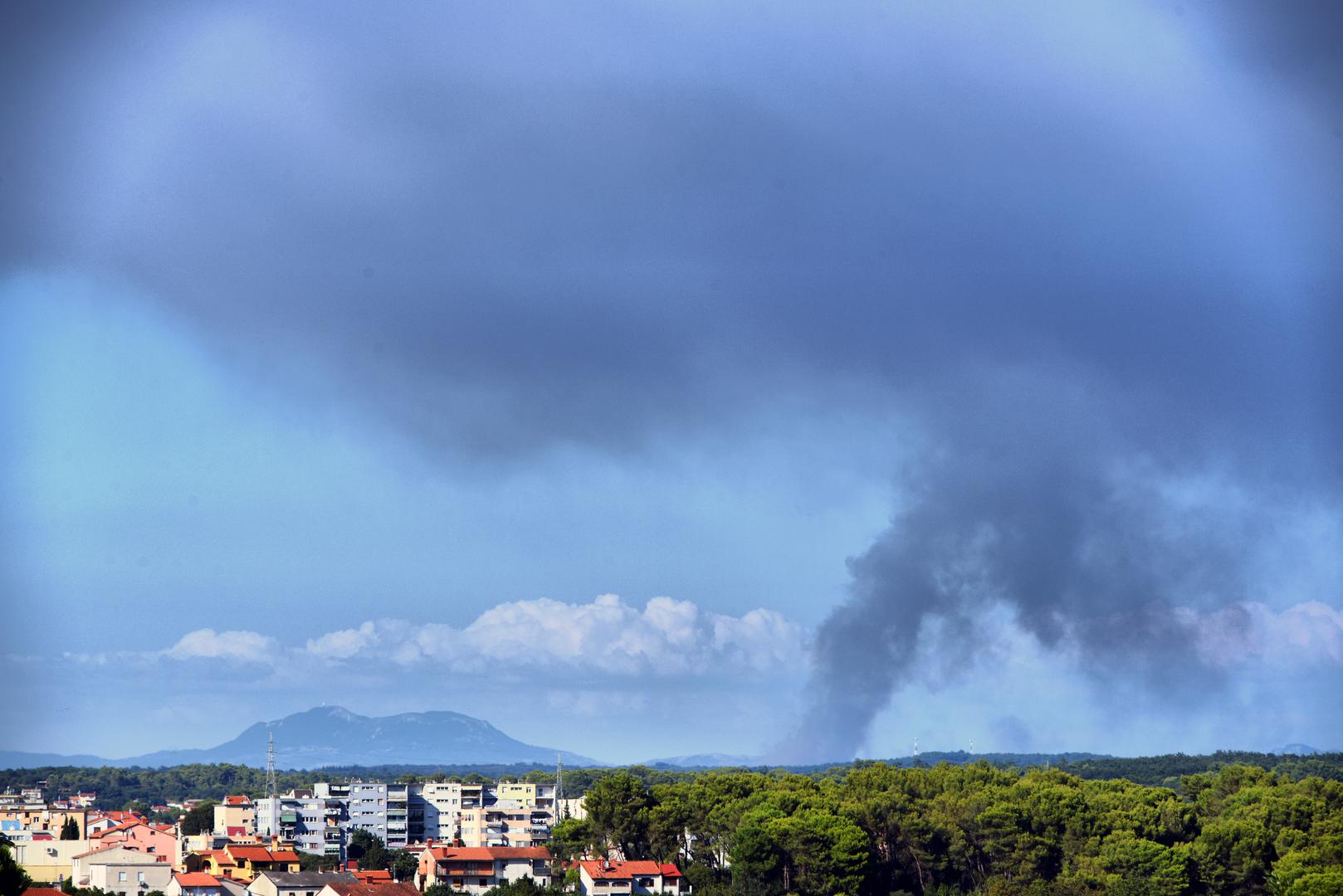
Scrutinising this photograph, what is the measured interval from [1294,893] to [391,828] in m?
63.2

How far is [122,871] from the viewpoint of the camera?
225 feet

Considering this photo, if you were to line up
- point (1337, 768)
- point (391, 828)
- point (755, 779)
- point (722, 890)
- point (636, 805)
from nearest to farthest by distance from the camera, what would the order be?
point (722, 890) < point (636, 805) < point (755, 779) < point (391, 828) < point (1337, 768)

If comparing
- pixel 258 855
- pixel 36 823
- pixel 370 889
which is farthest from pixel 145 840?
pixel 36 823

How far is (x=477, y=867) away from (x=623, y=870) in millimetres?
9930

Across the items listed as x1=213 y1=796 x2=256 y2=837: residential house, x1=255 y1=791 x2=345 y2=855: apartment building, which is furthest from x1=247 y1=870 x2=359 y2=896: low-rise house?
x1=255 y1=791 x2=345 y2=855: apartment building

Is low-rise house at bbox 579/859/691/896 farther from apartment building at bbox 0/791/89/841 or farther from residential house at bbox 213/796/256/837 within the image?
residential house at bbox 213/796/256/837

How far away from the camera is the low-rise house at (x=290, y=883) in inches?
2677

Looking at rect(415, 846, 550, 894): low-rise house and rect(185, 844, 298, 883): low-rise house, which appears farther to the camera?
rect(415, 846, 550, 894): low-rise house

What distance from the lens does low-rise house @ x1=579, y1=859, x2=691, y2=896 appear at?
71875 mm

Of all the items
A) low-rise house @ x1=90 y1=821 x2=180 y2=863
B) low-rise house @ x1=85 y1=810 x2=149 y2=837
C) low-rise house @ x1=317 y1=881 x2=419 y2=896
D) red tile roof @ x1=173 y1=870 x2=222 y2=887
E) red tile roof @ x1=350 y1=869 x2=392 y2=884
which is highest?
low-rise house @ x1=85 y1=810 x2=149 y2=837

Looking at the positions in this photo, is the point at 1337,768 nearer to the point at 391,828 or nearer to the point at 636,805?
the point at 391,828

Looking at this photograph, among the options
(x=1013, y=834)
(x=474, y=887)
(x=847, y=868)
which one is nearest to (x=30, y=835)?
(x=474, y=887)

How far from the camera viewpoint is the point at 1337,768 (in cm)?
17588

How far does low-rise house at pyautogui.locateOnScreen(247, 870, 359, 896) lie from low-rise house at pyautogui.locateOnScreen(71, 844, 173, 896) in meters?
3.64
